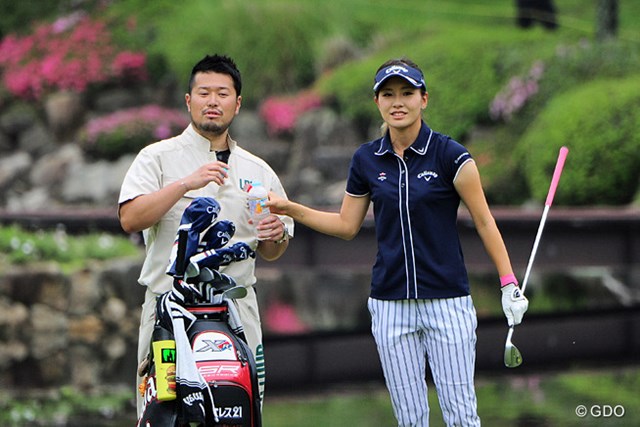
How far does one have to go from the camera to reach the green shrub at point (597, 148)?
1623 cm

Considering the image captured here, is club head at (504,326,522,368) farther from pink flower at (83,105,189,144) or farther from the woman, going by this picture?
pink flower at (83,105,189,144)

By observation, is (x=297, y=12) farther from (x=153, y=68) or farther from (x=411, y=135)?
(x=411, y=135)

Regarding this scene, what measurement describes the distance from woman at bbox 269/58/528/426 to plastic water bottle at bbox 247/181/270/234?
41 cm

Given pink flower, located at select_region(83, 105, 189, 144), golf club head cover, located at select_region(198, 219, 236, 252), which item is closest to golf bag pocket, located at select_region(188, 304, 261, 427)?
golf club head cover, located at select_region(198, 219, 236, 252)

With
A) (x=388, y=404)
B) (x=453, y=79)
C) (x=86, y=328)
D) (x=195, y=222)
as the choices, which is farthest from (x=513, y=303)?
(x=453, y=79)

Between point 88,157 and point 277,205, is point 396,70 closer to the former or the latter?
point 277,205

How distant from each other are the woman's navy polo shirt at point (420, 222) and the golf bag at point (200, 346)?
53 centimetres

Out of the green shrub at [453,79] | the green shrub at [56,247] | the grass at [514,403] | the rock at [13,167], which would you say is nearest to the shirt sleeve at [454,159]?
the grass at [514,403]

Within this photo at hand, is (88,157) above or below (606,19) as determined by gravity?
below

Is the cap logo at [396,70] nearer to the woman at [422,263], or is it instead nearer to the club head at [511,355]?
the woman at [422,263]

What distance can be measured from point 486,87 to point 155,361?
53.3 ft

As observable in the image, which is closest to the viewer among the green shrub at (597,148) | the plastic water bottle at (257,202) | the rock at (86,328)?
the plastic water bottle at (257,202)

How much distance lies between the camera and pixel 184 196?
15.7 feet

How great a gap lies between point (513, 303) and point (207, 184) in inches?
→ 46.6
